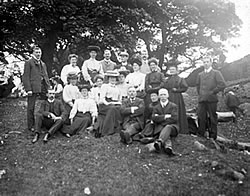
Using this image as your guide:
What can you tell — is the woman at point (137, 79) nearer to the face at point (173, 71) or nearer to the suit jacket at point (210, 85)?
the face at point (173, 71)

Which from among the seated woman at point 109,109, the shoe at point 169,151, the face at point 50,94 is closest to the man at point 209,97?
the shoe at point 169,151

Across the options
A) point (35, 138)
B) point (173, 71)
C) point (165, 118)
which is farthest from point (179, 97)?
point (35, 138)

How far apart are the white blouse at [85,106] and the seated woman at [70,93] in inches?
11.6

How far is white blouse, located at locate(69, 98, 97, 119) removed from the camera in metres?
8.30

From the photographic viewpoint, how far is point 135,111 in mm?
7879

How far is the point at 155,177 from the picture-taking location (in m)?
5.73

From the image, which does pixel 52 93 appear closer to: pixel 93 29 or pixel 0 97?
pixel 93 29

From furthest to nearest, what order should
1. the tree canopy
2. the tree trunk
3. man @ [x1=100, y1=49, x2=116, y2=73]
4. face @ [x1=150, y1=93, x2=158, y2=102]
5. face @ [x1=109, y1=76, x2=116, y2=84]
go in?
the tree trunk < the tree canopy < man @ [x1=100, y1=49, x2=116, y2=73] < face @ [x1=109, y1=76, x2=116, y2=84] < face @ [x1=150, y1=93, x2=158, y2=102]

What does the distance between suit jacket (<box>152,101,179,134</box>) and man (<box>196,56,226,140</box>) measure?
48.8 inches

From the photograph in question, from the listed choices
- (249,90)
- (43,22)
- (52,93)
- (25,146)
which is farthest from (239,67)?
(25,146)

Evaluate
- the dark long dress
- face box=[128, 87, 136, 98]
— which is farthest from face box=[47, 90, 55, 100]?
the dark long dress

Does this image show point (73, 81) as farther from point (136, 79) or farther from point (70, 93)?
point (136, 79)

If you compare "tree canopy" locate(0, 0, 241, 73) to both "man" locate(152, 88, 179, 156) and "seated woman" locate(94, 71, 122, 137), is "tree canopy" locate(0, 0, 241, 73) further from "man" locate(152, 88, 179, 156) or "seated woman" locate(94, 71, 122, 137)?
"man" locate(152, 88, 179, 156)

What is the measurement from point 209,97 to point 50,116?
13.3 feet
